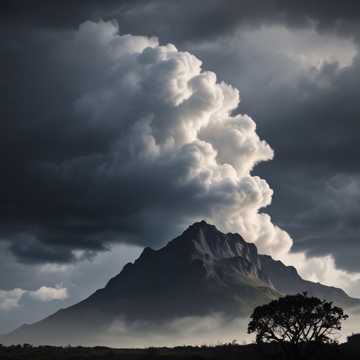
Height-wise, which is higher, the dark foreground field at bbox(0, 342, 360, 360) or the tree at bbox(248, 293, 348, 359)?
the tree at bbox(248, 293, 348, 359)

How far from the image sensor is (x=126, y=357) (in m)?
105

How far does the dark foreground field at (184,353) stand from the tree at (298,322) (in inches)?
110

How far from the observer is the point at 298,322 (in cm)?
9369

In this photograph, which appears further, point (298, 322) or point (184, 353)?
point (184, 353)

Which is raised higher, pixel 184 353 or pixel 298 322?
pixel 298 322

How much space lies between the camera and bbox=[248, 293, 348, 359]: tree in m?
93.5

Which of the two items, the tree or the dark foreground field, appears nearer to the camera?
the tree

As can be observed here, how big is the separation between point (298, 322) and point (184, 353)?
28201mm

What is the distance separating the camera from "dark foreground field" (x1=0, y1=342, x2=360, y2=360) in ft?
317

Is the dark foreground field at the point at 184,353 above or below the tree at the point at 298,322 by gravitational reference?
below

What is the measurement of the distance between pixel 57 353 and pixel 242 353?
118 ft

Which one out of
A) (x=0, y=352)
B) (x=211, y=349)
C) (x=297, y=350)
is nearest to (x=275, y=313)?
(x=297, y=350)

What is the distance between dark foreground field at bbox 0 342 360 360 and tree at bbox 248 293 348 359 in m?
2.78

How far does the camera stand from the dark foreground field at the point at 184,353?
96631 millimetres
